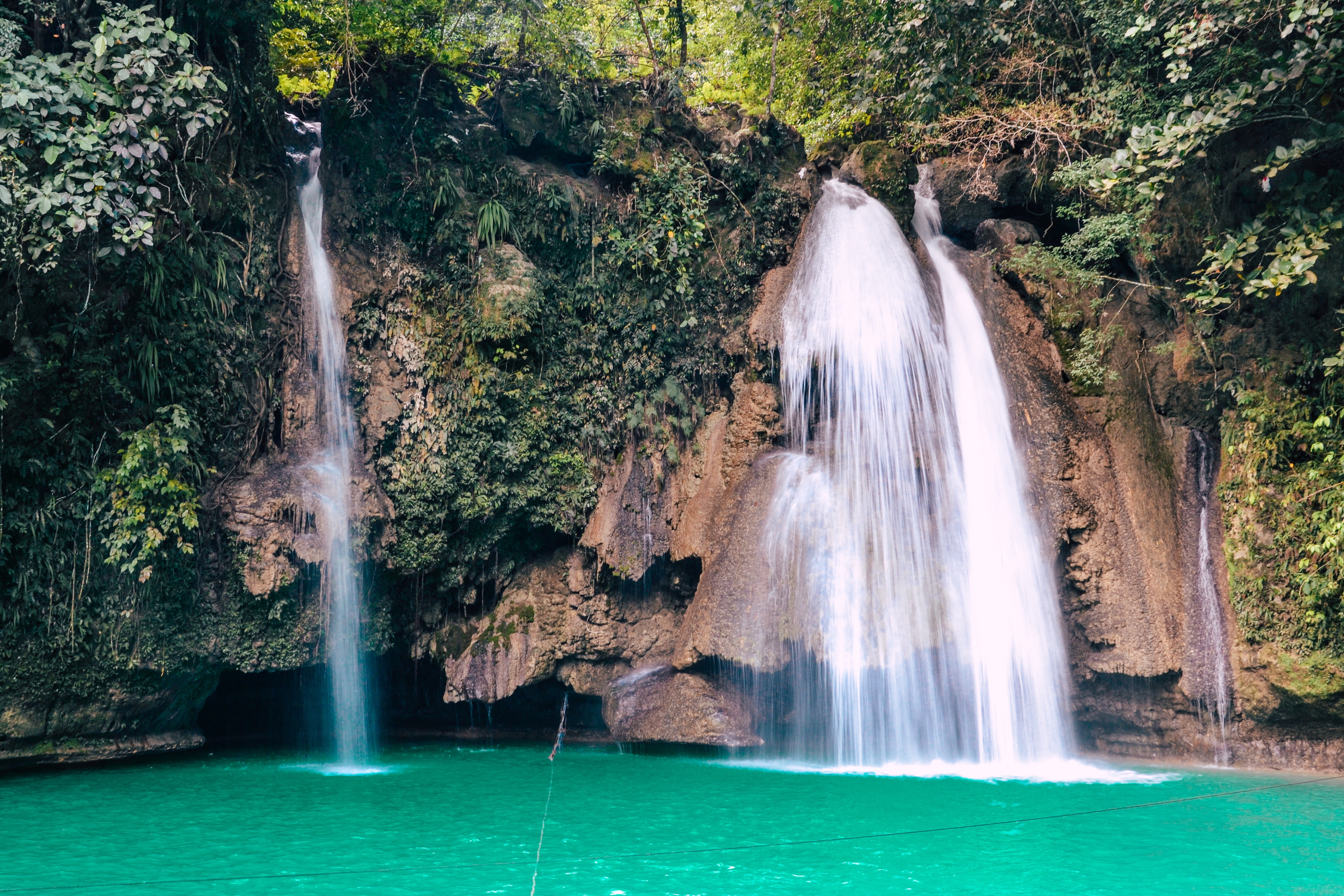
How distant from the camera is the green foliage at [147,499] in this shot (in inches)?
386

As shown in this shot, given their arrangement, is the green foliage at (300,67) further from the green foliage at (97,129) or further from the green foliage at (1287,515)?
the green foliage at (1287,515)

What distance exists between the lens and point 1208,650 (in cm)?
1070

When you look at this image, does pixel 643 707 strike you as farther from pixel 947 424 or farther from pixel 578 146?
pixel 578 146

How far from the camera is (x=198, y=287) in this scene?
1085 centimetres

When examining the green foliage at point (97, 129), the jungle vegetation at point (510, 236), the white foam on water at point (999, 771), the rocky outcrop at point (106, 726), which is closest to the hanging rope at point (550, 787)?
the white foam on water at point (999, 771)

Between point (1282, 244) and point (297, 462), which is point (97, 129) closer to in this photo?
point (297, 462)

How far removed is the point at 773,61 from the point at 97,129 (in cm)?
1065

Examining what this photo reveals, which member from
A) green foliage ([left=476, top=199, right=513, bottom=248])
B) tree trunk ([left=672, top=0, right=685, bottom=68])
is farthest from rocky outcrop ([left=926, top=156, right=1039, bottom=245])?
green foliage ([left=476, top=199, right=513, bottom=248])

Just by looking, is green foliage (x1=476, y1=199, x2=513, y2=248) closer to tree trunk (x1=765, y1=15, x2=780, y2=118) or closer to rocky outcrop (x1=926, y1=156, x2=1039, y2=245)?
tree trunk (x1=765, y1=15, x2=780, y2=118)

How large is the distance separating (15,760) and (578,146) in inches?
446

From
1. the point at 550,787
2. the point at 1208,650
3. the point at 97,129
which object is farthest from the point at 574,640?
the point at 97,129

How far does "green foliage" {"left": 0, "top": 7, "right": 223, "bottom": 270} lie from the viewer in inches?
343

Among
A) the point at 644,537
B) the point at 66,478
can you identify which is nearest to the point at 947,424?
the point at 644,537

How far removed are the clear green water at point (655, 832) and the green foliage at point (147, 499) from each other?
252cm
